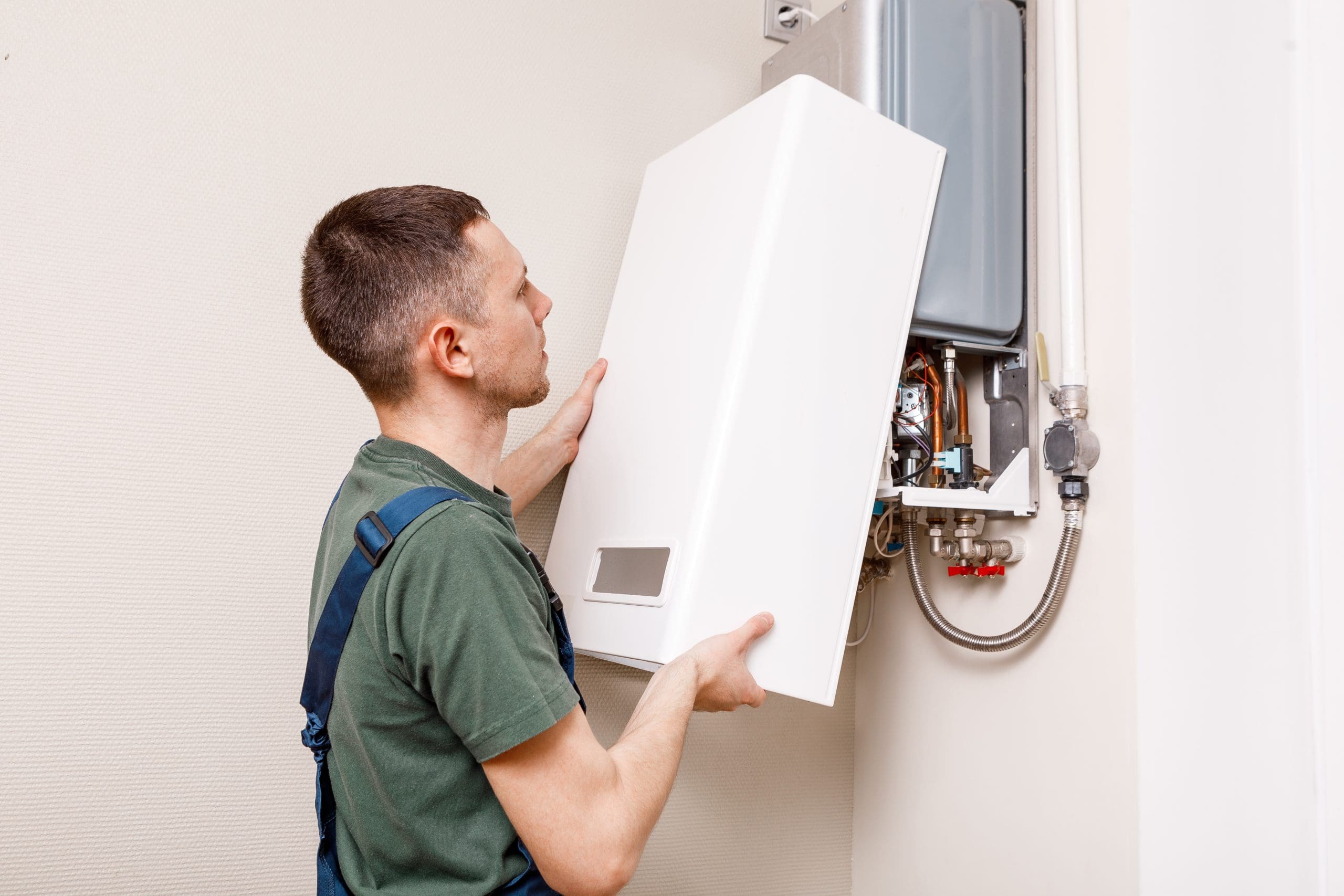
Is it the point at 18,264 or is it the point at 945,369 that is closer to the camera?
the point at 18,264

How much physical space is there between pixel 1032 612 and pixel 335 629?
927 millimetres

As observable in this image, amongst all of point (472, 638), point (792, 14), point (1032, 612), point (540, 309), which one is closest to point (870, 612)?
point (1032, 612)

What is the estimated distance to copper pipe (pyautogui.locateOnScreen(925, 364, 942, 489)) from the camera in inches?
56.1

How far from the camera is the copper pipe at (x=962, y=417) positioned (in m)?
1.41

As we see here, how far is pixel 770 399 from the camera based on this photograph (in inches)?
45.1

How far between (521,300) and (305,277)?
0.83 ft

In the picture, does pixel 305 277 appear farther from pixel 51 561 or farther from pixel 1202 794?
pixel 1202 794

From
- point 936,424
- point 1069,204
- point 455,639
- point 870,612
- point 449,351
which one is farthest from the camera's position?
point 870,612

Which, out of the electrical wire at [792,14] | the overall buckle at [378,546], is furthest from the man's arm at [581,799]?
the electrical wire at [792,14]

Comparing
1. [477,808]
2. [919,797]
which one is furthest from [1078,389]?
[477,808]

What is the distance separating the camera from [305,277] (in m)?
1.12

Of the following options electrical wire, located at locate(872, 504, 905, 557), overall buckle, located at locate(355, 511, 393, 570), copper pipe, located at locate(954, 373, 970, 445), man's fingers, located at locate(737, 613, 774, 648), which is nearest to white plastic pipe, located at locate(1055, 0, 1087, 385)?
copper pipe, located at locate(954, 373, 970, 445)

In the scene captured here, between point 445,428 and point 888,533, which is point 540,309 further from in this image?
point 888,533

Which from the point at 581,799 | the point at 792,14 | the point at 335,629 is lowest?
the point at 581,799
